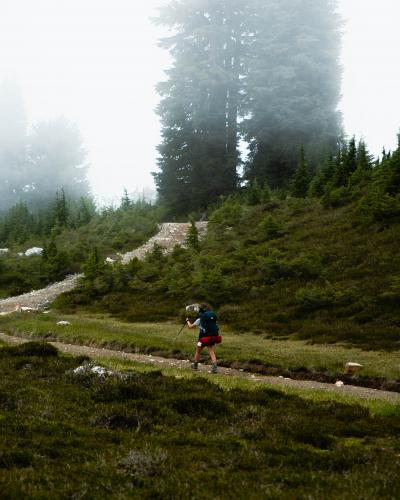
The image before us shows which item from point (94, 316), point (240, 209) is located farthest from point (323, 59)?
point (94, 316)

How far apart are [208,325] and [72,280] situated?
28340 mm

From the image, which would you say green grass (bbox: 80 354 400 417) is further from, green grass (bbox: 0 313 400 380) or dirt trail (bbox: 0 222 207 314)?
dirt trail (bbox: 0 222 207 314)

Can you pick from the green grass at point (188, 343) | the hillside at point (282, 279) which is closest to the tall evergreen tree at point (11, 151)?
the hillside at point (282, 279)

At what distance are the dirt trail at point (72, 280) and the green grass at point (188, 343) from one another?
4.97m

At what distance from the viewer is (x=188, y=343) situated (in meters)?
23.3

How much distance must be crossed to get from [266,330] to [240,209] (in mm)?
25682

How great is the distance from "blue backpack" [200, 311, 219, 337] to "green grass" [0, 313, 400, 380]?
6.57ft

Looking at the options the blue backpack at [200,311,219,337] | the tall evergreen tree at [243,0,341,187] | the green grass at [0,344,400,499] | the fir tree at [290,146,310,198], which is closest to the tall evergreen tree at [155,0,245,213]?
the tall evergreen tree at [243,0,341,187]

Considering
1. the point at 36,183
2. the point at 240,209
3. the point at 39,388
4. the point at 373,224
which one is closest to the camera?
the point at 39,388

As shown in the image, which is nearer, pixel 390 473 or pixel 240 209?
pixel 390 473

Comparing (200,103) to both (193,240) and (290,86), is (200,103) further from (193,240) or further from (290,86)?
(193,240)

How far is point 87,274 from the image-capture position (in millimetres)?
40562

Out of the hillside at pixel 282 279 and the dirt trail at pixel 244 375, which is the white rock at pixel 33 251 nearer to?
the hillside at pixel 282 279

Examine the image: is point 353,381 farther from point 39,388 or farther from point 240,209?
point 240,209
